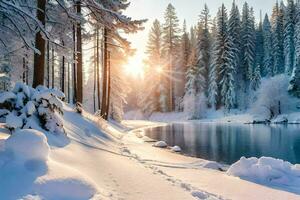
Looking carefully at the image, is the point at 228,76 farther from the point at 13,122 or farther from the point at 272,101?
the point at 13,122

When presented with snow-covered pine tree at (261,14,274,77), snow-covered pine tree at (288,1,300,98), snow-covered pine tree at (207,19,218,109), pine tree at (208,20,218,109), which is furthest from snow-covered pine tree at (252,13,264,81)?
pine tree at (208,20,218,109)

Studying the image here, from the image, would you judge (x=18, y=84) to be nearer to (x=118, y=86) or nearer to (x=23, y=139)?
(x=23, y=139)

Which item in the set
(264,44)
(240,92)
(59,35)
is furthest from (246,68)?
(59,35)

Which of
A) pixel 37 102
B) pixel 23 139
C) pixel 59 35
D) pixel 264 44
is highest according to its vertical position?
pixel 264 44

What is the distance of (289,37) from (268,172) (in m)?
65.4

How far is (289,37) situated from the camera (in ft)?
231

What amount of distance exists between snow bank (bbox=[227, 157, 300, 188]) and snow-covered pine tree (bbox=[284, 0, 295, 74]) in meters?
61.3

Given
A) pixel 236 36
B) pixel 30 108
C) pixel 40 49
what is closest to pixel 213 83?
pixel 236 36

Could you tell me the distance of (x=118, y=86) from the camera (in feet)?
134

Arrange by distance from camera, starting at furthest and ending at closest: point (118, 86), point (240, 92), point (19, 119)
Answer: point (240, 92), point (118, 86), point (19, 119)

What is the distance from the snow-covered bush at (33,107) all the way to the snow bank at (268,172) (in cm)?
588

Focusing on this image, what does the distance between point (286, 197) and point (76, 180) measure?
16.6 ft

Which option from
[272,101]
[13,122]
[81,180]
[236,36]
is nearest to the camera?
[81,180]

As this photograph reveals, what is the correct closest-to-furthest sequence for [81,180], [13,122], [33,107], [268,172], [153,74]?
[81,180] → [13,122] → [33,107] → [268,172] → [153,74]
